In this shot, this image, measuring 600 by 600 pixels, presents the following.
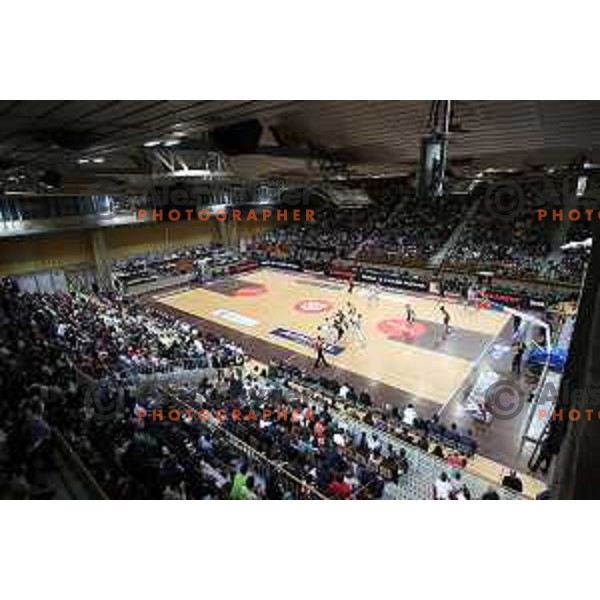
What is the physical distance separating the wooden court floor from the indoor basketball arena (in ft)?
0.40

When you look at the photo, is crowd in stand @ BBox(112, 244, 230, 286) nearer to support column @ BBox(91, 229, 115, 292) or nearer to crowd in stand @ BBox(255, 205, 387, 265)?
support column @ BBox(91, 229, 115, 292)

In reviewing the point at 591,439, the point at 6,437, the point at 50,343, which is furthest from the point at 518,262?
the point at 6,437

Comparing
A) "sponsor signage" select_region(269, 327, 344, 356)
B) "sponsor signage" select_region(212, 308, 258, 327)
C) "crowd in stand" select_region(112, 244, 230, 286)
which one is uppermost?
"crowd in stand" select_region(112, 244, 230, 286)

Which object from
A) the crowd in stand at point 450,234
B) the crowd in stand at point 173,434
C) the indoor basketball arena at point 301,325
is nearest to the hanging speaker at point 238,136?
the indoor basketball arena at point 301,325

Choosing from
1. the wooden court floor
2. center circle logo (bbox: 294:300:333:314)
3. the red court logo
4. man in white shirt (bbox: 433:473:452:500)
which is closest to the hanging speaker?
man in white shirt (bbox: 433:473:452:500)

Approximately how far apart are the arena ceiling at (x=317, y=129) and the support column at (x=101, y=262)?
A: 624 inches

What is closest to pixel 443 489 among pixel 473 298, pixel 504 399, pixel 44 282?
pixel 504 399

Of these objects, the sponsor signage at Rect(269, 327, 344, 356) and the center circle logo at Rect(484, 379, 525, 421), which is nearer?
the center circle logo at Rect(484, 379, 525, 421)

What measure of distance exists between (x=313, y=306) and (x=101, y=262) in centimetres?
1379

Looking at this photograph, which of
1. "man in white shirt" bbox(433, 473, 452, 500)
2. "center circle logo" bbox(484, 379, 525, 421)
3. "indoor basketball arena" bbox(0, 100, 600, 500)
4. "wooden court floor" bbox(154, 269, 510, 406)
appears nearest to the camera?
"indoor basketball arena" bbox(0, 100, 600, 500)

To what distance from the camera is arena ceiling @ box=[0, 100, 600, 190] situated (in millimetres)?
4625

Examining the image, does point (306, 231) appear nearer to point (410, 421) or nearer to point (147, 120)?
point (410, 421)

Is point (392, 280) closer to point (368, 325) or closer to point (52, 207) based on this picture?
point (368, 325)

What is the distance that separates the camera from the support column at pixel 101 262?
25.6 m
